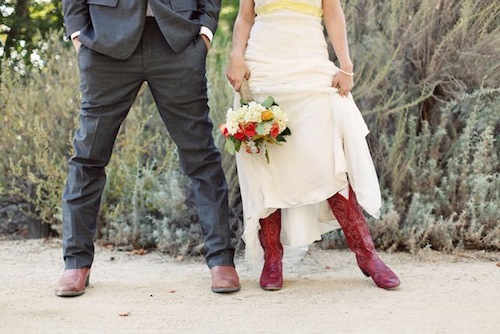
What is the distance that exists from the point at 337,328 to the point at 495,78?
271 cm

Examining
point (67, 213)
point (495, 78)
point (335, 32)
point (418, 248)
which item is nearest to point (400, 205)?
point (418, 248)

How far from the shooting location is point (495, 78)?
4.92 metres

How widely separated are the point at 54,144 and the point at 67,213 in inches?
73.4

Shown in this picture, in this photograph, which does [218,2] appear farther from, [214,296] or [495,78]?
[495,78]

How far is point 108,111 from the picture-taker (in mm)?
3537

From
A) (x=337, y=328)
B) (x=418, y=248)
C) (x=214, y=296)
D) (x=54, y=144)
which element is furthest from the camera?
(x=54, y=144)

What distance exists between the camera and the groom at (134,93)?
11.1ft


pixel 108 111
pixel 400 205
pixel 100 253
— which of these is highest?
pixel 108 111

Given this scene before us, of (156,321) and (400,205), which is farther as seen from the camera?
(400,205)

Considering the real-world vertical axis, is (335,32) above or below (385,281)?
above

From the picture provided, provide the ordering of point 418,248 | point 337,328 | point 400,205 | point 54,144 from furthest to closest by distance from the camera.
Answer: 1. point 54,144
2. point 400,205
3. point 418,248
4. point 337,328

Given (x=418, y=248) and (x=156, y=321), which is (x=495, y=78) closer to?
(x=418, y=248)

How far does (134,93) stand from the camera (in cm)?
357

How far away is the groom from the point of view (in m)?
3.38
